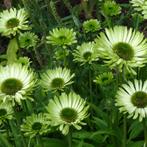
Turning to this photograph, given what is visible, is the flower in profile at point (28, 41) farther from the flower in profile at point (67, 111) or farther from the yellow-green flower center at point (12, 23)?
the flower in profile at point (67, 111)

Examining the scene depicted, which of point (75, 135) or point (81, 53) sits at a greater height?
point (81, 53)

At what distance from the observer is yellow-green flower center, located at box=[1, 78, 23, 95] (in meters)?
2.27

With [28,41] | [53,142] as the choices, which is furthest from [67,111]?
[28,41]

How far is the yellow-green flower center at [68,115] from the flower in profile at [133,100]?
0.66 feet

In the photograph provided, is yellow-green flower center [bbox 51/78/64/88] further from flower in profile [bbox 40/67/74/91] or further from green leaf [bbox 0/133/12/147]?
green leaf [bbox 0/133/12/147]

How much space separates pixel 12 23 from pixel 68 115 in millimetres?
906

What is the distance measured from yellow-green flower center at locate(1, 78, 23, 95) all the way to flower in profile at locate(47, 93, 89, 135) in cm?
16

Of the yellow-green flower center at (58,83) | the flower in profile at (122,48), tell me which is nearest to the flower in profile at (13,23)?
the yellow-green flower center at (58,83)

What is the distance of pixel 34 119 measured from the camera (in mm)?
2471

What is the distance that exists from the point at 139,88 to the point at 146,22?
205 centimetres

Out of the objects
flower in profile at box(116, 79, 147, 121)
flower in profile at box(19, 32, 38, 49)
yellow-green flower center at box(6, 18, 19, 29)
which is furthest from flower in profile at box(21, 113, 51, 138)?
flower in profile at box(19, 32, 38, 49)

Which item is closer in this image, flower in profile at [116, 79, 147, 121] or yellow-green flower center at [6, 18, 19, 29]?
flower in profile at [116, 79, 147, 121]

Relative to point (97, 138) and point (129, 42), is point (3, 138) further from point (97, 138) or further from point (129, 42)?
point (129, 42)

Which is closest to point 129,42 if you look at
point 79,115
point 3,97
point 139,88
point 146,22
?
point 139,88
